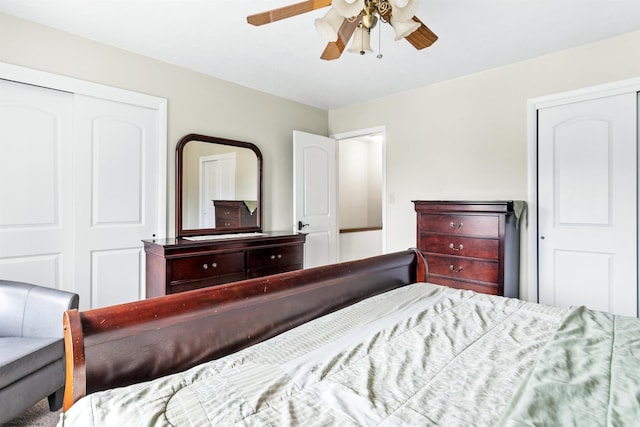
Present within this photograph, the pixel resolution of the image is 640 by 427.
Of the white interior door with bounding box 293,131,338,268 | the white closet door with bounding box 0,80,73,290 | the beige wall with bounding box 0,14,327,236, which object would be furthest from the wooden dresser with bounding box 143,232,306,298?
the white interior door with bounding box 293,131,338,268

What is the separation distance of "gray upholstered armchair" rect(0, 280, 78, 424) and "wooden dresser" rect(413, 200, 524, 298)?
8.31ft

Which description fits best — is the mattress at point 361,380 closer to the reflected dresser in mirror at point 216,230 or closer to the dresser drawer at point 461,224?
the dresser drawer at point 461,224

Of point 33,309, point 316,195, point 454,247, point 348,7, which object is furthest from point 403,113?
point 33,309

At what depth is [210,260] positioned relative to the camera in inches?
104

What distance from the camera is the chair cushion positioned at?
146cm

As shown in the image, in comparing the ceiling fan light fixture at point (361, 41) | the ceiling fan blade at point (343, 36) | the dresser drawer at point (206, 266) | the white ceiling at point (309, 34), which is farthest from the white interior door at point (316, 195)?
the ceiling fan light fixture at point (361, 41)

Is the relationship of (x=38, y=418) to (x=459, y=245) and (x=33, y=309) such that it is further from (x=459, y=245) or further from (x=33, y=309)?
(x=459, y=245)

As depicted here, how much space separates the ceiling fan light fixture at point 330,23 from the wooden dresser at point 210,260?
67.5 inches

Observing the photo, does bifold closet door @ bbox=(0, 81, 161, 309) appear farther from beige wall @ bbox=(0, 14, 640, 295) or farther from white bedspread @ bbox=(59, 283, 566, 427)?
white bedspread @ bbox=(59, 283, 566, 427)

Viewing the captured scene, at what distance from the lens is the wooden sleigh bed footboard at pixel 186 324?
A: 83 centimetres

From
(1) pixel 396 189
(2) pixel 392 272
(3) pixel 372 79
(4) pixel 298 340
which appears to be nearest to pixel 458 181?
(1) pixel 396 189

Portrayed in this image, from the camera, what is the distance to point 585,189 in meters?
2.65

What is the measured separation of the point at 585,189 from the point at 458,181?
3.22 feet

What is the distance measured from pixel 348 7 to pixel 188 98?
6.67ft
